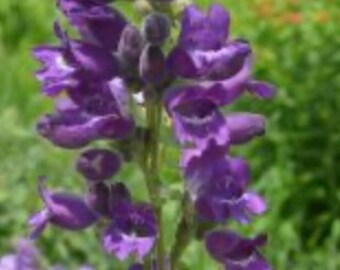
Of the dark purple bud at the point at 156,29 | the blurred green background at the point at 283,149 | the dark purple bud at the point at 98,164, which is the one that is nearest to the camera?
the dark purple bud at the point at 156,29

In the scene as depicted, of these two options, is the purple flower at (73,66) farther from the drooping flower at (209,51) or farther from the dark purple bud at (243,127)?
the dark purple bud at (243,127)

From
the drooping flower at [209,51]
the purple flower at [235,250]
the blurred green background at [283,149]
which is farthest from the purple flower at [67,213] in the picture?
the blurred green background at [283,149]

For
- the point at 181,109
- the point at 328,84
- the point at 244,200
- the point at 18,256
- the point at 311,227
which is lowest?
the point at 311,227

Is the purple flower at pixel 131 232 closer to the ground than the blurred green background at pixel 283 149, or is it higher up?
higher up

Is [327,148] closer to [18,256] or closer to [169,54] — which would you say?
[18,256]

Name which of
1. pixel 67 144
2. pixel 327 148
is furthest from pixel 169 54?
pixel 327 148

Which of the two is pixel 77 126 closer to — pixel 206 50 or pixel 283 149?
pixel 206 50

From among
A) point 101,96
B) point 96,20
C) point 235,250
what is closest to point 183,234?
point 235,250
